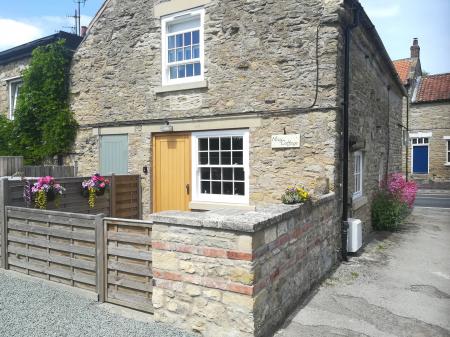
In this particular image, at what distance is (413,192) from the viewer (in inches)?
467

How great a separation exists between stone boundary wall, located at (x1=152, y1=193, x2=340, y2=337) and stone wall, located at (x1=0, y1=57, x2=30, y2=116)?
35.5 feet

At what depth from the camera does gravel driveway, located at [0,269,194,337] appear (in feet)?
12.9

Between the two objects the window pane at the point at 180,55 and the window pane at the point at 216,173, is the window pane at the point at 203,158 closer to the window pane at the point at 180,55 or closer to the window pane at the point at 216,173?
the window pane at the point at 216,173

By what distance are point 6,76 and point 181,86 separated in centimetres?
778

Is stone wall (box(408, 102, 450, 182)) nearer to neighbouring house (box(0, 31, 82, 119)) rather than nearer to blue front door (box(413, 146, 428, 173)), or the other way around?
blue front door (box(413, 146, 428, 173))

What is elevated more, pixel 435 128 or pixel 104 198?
pixel 435 128

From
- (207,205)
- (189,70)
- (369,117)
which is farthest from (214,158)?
(369,117)

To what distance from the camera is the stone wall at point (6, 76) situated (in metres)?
12.2

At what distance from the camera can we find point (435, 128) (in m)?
23.4

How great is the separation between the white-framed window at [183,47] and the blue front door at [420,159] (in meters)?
20.8

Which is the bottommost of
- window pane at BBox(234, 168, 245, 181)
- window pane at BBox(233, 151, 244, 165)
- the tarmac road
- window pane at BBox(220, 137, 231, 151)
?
the tarmac road

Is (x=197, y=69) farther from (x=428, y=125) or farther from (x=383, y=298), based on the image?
(x=428, y=125)

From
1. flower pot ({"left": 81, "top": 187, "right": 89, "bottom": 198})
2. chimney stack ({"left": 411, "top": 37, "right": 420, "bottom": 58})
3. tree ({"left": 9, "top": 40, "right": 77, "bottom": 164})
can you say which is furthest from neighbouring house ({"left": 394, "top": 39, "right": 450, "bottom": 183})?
flower pot ({"left": 81, "top": 187, "right": 89, "bottom": 198})

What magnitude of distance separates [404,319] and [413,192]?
8.45 m
